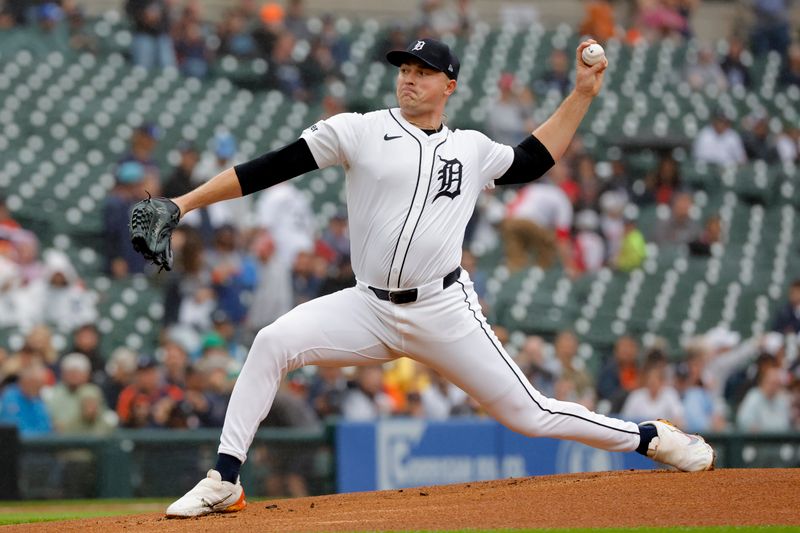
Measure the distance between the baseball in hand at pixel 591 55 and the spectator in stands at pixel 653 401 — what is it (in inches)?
205

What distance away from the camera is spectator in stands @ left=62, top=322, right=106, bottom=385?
1055 cm

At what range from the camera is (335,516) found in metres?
5.59

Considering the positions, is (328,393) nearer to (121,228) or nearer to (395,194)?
(121,228)

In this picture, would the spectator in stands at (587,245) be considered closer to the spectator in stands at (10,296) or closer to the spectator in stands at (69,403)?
the spectator in stands at (10,296)

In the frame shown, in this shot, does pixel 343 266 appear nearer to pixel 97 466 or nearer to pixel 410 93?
pixel 97 466

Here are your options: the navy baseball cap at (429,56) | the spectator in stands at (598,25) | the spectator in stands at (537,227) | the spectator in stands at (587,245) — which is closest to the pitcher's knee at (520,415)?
the navy baseball cap at (429,56)

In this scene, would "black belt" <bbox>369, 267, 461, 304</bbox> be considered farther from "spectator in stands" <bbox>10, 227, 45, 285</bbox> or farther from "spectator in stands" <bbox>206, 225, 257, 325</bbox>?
"spectator in stands" <bbox>206, 225, 257, 325</bbox>

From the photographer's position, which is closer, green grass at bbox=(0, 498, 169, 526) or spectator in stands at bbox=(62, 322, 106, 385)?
green grass at bbox=(0, 498, 169, 526)

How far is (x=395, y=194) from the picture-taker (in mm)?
5512

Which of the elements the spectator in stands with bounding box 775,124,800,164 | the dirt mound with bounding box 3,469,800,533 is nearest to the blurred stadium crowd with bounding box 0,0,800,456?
the spectator in stands with bounding box 775,124,800,164

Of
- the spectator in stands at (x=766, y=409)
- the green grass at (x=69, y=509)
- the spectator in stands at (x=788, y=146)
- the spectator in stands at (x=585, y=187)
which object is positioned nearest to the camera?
the green grass at (x=69, y=509)

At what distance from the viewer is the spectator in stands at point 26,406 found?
9922mm

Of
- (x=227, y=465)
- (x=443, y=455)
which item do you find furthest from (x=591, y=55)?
(x=443, y=455)

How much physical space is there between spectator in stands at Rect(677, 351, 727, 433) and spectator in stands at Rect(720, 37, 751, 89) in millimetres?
9007
